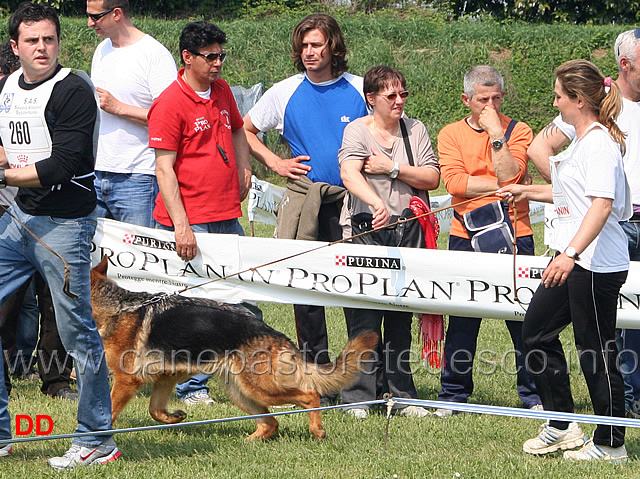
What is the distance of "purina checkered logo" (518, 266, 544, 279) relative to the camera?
530 cm

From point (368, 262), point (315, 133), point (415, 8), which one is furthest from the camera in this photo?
point (415, 8)

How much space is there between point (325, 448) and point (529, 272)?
1.71m

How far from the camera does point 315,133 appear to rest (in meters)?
5.80

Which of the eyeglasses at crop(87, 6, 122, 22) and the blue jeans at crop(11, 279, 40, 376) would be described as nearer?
the eyeglasses at crop(87, 6, 122, 22)

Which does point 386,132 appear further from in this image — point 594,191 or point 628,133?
point 594,191

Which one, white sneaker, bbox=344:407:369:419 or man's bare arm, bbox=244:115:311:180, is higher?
man's bare arm, bbox=244:115:311:180

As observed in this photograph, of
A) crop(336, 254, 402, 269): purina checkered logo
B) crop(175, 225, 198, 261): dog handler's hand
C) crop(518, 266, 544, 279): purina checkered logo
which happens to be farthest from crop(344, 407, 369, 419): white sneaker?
crop(175, 225, 198, 261): dog handler's hand

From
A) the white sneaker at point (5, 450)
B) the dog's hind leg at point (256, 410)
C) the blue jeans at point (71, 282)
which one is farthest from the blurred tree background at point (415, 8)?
the white sneaker at point (5, 450)

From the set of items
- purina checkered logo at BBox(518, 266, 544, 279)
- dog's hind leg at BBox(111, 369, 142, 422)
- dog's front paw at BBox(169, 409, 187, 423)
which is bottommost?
dog's front paw at BBox(169, 409, 187, 423)

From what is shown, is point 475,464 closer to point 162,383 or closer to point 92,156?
point 162,383

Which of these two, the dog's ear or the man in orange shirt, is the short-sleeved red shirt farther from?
the man in orange shirt

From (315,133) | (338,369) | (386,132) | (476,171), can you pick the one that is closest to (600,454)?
(338,369)

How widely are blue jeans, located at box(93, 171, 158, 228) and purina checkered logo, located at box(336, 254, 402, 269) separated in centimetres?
145

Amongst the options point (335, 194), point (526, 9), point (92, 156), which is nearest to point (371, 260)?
point (335, 194)
